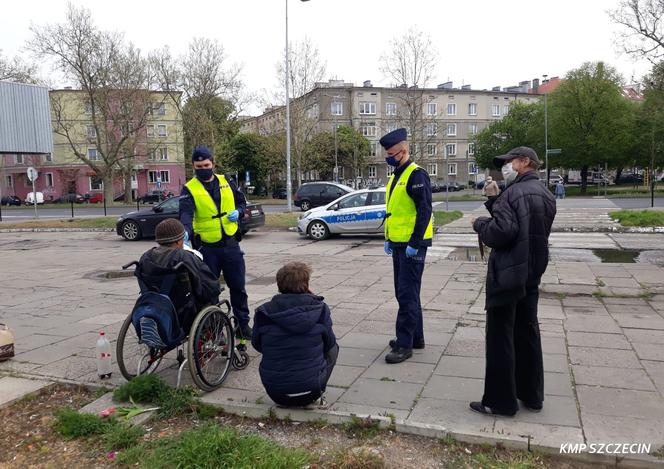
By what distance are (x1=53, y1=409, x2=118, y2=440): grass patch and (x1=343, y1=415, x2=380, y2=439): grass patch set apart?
5.45ft

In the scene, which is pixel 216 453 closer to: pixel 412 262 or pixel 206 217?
pixel 412 262

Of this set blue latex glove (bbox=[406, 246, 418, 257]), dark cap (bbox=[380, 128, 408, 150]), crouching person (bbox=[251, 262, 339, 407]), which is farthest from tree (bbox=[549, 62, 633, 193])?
crouching person (bbox=[251, 262, 339, 407])

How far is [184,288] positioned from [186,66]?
3870 centimetres

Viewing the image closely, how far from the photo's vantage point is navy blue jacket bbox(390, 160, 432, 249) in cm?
473

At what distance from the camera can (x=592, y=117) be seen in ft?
151

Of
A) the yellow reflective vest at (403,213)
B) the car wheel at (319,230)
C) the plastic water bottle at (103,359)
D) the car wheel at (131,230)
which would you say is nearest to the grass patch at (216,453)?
the plastic water bottle at (103,359)

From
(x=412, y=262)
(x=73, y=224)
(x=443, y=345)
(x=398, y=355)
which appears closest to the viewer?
(x=412, y=262)

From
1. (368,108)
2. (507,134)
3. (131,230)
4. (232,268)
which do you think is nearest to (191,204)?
(232,268)

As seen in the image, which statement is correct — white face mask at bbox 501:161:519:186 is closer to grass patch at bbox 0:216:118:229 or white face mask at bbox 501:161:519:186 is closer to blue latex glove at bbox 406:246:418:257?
blue latex glove at bbox 406:246:418:257

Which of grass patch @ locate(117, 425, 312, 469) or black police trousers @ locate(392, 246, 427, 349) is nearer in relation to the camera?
grass patch @ locate(117, 425, 312, 469)

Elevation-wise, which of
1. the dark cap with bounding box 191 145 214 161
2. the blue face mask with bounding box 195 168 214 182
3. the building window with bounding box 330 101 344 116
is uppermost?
the building window with bounding box 330 101 344 116

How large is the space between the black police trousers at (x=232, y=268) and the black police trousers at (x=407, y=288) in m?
1.52

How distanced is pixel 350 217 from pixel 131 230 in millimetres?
7664

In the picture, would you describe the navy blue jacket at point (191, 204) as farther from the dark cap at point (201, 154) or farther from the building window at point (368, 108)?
the building window at point (368, 108)
